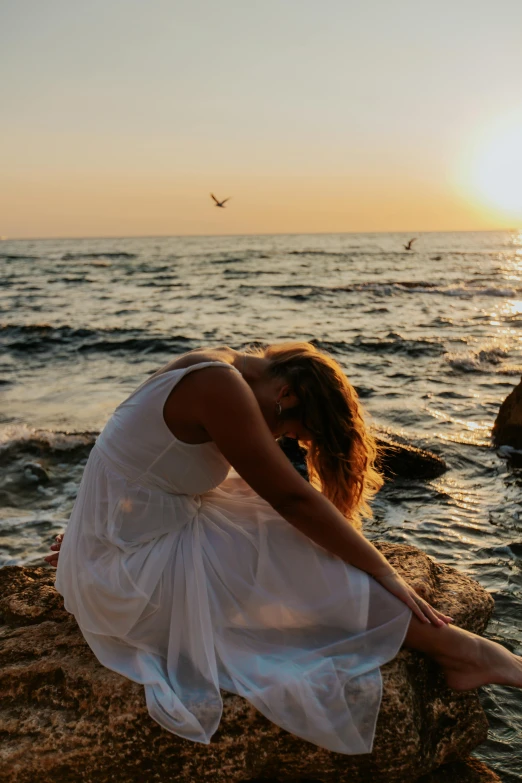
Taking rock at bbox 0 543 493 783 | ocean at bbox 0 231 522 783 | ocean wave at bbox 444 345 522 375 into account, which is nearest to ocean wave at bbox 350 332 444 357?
ocean at bbox 0 231 522 783

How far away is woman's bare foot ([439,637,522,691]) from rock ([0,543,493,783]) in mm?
75

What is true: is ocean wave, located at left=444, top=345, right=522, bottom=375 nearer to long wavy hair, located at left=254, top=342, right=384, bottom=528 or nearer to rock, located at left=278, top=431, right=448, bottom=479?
rock, located at left=278, top=431, right=448, bottom=479

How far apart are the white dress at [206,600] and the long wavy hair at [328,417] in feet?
1.00

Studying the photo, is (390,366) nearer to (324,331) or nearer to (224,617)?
(324,331)

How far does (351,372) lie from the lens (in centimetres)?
1259

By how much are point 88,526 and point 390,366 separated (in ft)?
34.7

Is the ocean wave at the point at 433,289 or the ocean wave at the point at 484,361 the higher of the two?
the ocean wave at the point at 433,289

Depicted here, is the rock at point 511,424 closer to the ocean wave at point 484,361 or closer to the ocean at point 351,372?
the ocean at point 351,372

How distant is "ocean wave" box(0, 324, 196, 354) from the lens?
611 inches

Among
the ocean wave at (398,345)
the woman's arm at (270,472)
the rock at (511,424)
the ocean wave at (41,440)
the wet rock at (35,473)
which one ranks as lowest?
the wet rock at (35,473)

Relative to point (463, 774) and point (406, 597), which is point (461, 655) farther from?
point (463, 774)

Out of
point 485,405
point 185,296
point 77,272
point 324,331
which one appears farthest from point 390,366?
point 77,272

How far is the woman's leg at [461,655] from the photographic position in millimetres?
2754

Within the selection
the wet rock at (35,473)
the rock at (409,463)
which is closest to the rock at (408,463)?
the rock at (409,463)
